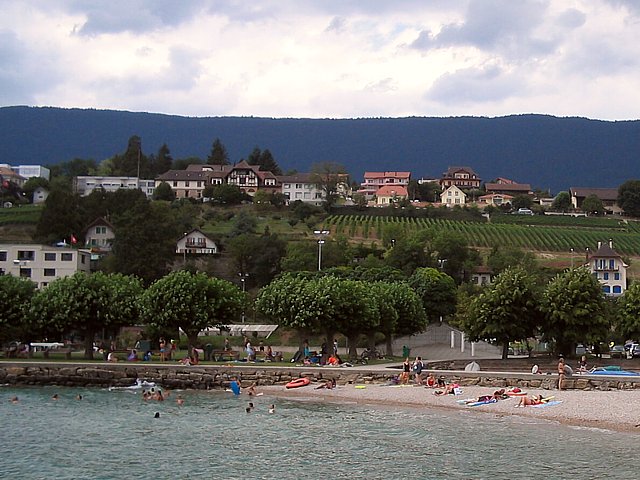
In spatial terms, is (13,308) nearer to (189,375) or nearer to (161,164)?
(189,375)

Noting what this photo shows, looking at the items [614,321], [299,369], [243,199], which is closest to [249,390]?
[299,369]

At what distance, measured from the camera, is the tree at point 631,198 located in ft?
499

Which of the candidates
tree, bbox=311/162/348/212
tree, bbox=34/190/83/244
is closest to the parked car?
tree, bbox=34/190/83/244

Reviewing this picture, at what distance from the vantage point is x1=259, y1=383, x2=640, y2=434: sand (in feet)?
115

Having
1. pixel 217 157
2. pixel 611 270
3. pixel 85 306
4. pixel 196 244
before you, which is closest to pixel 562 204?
pixel 611 270

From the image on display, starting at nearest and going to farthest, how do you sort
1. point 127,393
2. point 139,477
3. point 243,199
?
point 139,477 → point 127,393 → point 243,199

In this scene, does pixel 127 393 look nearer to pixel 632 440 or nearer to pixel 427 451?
pixel 427 451

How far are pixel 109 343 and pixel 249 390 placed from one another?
849 inches

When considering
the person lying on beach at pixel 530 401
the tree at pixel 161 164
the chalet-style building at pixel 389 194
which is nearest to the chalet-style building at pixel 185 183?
the tree at pixel 161 164

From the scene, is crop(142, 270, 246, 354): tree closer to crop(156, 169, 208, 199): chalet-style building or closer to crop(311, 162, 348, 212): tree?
crop(311, 162, 348, 212): tree

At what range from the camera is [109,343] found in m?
62.6

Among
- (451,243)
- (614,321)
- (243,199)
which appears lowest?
(614,321)

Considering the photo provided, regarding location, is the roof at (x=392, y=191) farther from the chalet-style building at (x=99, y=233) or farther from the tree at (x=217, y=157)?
the chalet-style building at (x=99, y=233)

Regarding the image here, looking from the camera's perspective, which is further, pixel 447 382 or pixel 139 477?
pixel 447 382
